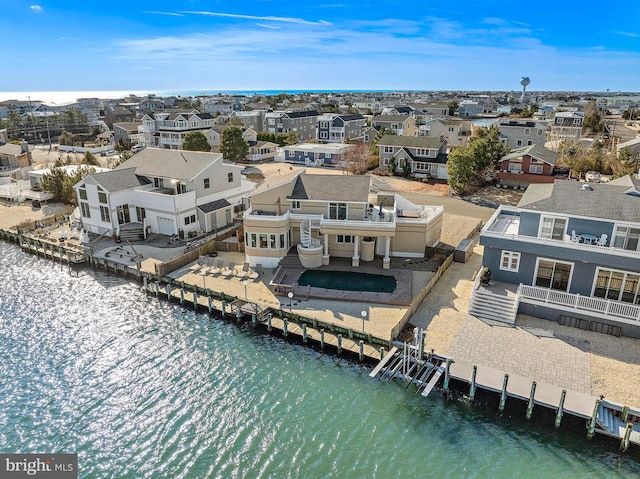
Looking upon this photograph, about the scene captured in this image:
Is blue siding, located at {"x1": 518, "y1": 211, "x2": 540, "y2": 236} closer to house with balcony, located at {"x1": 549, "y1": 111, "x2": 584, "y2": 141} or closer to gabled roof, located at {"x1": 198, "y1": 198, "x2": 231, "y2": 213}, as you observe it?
gabled roof, located at {"x1": 198, "y1": 198, "x2": 231, "y2": 213}

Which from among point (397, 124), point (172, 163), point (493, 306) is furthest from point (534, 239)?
point (397, 124)

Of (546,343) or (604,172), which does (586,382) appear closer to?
(546,343)

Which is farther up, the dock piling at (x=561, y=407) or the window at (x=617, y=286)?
the window at (x=617, y=286)

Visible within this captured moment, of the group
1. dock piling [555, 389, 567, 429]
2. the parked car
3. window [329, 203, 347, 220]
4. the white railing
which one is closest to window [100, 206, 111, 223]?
window [329, 203, 347, 220]

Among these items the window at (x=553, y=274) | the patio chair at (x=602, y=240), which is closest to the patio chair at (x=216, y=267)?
the window at (x=553, y=274)

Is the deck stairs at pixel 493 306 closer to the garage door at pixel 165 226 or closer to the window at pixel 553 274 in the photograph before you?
the window at pixel 553 274

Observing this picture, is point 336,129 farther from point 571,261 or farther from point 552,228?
point 571,261
